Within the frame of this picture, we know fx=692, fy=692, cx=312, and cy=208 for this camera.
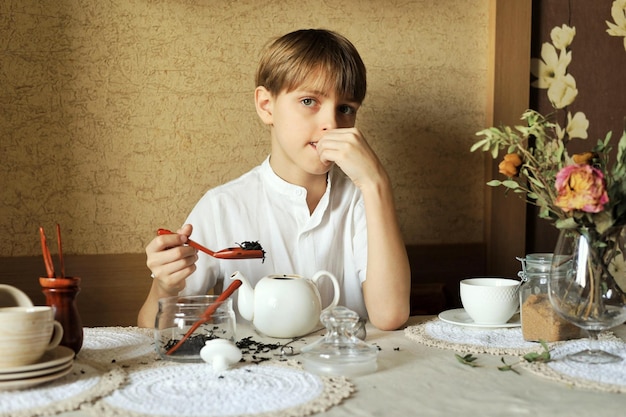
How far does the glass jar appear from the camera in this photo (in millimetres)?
1262

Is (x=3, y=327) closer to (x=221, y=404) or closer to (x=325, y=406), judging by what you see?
(x=221, y=404)

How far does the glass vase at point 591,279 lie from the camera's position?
1110 millimetres

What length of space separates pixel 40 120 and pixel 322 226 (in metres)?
0.79

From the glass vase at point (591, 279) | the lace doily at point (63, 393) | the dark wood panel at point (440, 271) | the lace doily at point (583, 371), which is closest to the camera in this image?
the lace doily at point (63, 393)

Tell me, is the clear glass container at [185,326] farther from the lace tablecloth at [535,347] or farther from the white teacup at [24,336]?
the lace tablecloth at [535,347]

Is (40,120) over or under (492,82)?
under

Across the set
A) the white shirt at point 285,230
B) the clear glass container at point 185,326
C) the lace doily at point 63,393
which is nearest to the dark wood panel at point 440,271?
the white shirt at point 285,230

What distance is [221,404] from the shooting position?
91 cm

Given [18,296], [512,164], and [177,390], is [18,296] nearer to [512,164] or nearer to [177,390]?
[177,390]

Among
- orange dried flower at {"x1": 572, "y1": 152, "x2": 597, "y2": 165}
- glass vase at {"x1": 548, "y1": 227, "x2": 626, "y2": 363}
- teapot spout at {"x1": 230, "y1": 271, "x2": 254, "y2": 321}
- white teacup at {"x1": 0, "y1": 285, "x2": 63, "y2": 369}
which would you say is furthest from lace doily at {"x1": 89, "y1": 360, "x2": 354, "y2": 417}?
orange dried flower at {"x1": 572, "y1": 152, "x2": 597, "y2": 165}

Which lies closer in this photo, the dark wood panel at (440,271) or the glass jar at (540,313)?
the glass jar at (540,313)

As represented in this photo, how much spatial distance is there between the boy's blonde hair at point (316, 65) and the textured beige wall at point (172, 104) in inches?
11.1

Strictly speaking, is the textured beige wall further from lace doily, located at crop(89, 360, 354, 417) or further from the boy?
lace doily, located at crop(89, 360, 354, 417)

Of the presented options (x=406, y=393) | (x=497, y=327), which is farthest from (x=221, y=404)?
(x=497, y=327)
